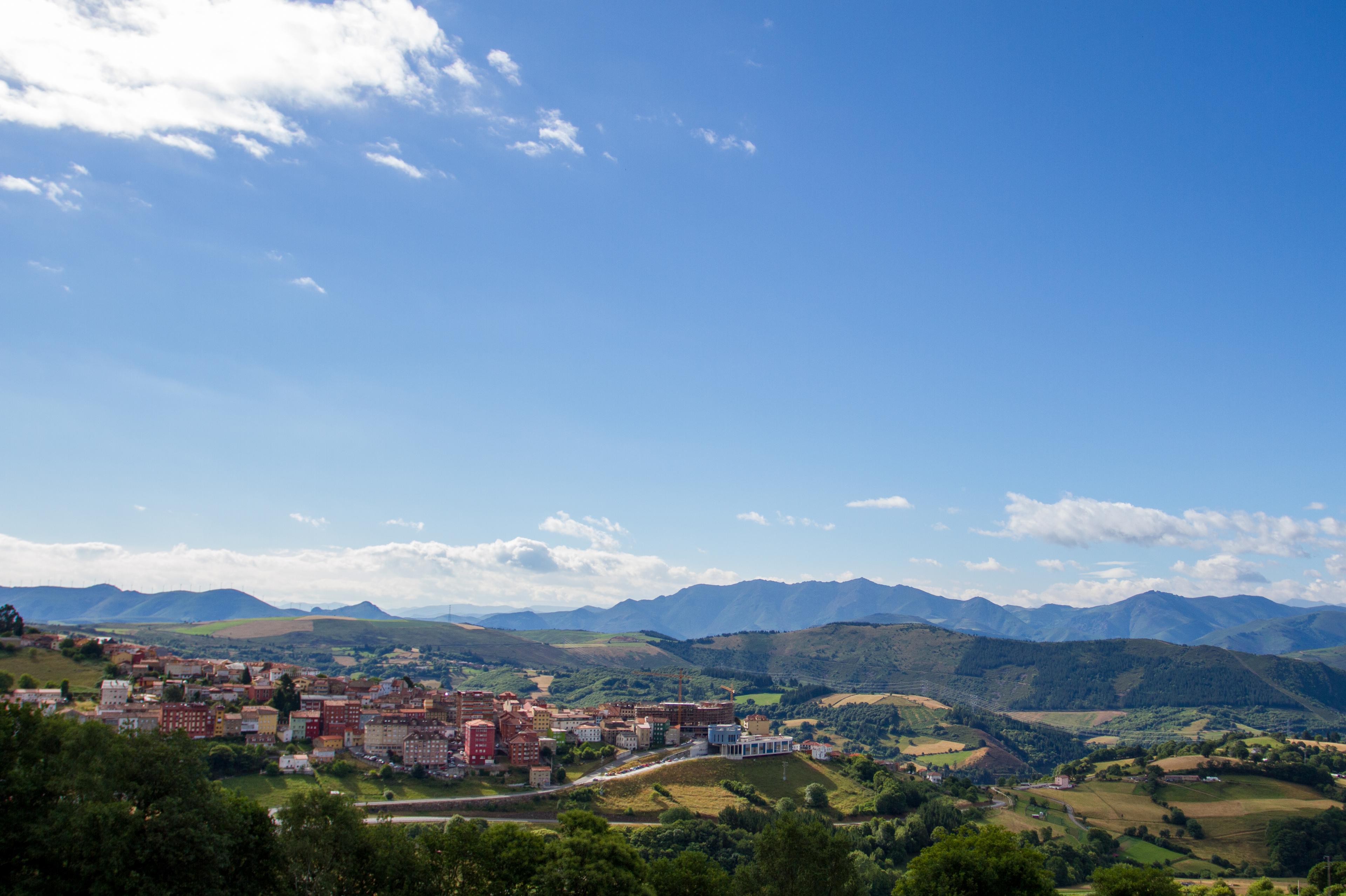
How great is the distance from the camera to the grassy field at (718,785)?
90250 millimetres

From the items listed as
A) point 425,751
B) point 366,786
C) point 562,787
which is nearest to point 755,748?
point 562,787

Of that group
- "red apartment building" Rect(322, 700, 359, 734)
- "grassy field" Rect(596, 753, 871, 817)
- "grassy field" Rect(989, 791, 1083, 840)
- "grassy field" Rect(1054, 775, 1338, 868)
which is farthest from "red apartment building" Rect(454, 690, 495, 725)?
"grassy field" Rect(1054, 775, 1338, 868)

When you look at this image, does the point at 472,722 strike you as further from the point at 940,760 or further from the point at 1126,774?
the point at 940,760

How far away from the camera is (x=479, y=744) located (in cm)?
9975

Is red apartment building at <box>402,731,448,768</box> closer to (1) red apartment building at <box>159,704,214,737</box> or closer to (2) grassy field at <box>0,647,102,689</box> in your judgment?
(1) red apartment building at <box>159,704,214,737</box>

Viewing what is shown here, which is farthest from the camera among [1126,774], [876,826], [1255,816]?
[1126,774]

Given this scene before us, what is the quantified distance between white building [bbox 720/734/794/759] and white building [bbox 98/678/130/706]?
222ft

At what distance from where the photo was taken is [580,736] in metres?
122

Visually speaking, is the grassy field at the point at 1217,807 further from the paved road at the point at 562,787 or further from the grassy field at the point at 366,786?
the grassy field at the point at 366,786

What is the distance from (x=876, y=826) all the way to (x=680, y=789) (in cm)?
2068

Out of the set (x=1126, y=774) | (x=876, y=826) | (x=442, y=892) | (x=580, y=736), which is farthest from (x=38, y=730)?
(x=1126, y=774)

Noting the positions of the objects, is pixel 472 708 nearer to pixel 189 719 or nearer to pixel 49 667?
pixel 189 719

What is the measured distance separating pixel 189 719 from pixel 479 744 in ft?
96.2

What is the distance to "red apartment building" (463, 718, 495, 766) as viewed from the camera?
98.9 m
